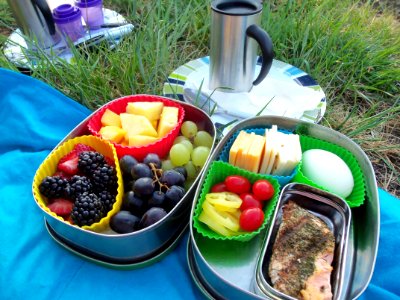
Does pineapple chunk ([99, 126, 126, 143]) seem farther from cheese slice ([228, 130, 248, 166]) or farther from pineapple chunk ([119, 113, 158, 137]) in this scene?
cheese slice ([228, 130, 248, 166])

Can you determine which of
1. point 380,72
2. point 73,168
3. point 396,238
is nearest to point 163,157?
point 73,168

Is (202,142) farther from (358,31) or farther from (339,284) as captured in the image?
(358,31)

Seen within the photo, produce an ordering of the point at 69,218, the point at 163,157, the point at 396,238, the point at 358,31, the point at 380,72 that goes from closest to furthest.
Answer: the point at 69,218, the point at 396,238, the point at 163,157, the point at 380,72, the point at 358,31

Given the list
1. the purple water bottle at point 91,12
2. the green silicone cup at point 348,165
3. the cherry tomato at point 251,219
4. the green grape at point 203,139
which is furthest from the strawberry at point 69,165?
the purple water bottle at point 91,12

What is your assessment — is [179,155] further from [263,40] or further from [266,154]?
[263,40]

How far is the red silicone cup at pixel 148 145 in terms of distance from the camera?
3.01 ft

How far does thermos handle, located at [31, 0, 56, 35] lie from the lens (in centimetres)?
142

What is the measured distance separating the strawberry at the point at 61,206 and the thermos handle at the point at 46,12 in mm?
985

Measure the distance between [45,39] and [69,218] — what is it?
1.07 m

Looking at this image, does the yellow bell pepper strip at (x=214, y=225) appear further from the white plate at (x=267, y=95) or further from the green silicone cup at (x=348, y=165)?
the white plate at (x=267, y=95)

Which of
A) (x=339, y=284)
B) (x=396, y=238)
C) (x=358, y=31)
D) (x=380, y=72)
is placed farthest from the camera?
(x=358, y=31)

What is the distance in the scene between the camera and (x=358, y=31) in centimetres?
170

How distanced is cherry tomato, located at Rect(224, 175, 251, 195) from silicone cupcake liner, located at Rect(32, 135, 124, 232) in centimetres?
25

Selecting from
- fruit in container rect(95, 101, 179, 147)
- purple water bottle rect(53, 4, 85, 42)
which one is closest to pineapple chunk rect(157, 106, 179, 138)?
fruit in container rect(95, 101, 179, 147)
